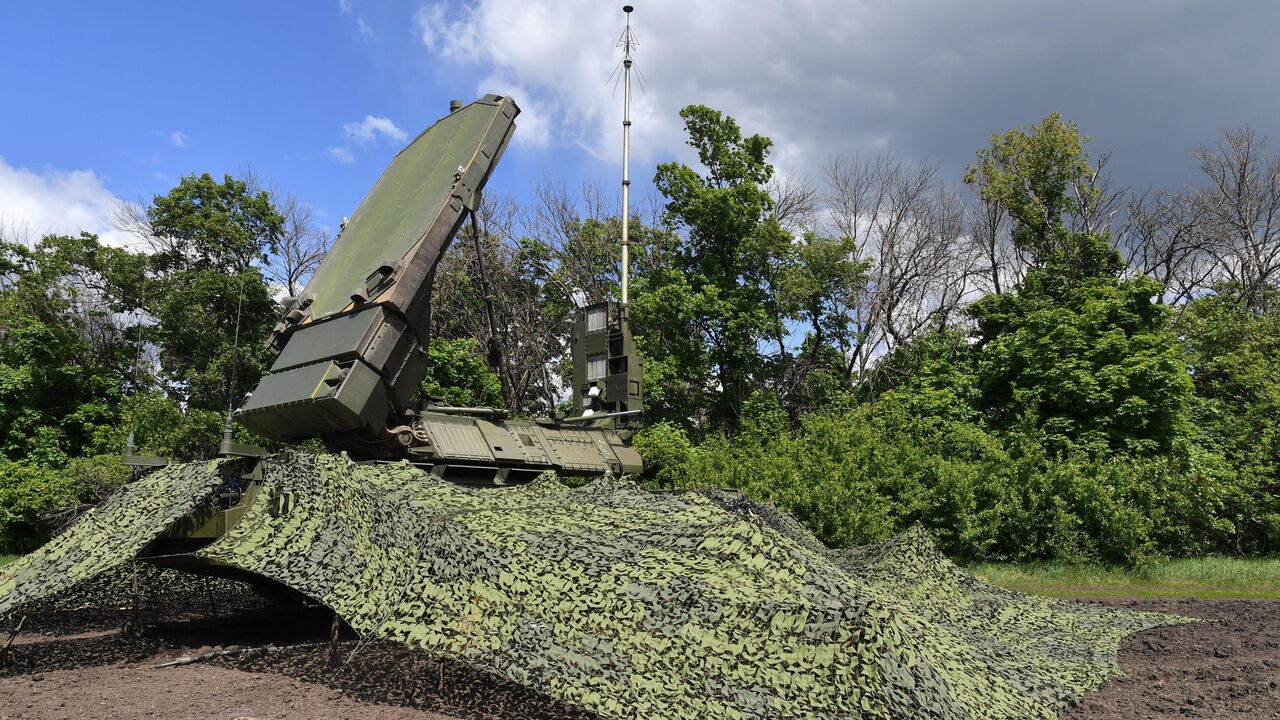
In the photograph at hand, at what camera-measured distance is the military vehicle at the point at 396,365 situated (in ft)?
26.7

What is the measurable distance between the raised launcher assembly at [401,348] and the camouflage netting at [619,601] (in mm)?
1122

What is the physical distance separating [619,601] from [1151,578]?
1166cm

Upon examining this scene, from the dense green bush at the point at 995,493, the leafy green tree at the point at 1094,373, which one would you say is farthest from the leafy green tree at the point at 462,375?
the leafy green tree at the point at 1094,373

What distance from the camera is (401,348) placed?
8.57 meters

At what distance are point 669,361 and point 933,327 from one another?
28.4 ft

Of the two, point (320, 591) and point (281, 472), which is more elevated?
point (281, 472)

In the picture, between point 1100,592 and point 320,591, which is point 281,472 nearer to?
point 320,591

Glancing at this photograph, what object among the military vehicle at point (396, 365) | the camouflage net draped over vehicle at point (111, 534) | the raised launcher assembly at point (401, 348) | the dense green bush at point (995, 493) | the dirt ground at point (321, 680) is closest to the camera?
the dirt ground at point (321, 680)

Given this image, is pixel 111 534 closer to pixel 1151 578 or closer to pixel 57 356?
pixel 1151 578

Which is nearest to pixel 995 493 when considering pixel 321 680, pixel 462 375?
pixel 462 375

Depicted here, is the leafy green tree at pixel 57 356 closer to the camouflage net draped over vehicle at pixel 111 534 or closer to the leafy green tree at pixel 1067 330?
the camouflage net draped over vehicle at pixel 111 534

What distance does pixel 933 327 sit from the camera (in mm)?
26594

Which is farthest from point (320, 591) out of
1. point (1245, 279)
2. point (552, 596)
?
point (1245, 279)

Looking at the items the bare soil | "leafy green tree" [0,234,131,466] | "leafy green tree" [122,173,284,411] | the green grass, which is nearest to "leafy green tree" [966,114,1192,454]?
the green grass
